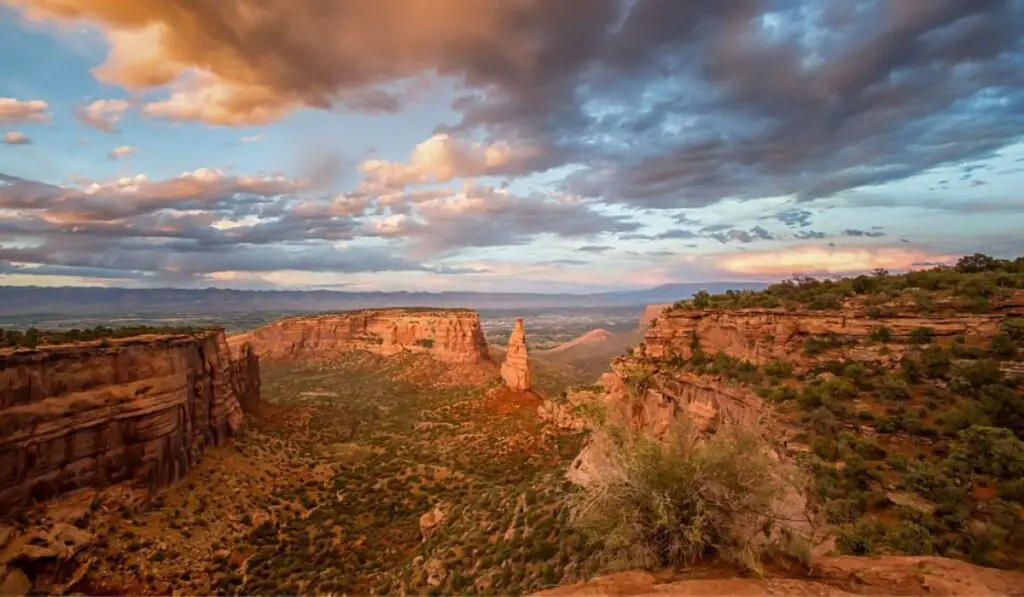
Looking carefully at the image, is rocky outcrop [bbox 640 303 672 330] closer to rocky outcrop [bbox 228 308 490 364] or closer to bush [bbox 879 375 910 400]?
bush [bbox 879 375 910 400]

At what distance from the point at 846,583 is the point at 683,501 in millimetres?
2968

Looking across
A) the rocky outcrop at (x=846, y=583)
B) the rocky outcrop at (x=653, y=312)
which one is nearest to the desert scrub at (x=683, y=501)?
the rocky outcrop at (x=846, y=583)

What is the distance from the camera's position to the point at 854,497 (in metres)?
13.3

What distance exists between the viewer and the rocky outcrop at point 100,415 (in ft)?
69.4

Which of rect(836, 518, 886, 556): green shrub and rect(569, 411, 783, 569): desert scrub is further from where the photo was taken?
rect(836, 518, 886, 556): green shrub

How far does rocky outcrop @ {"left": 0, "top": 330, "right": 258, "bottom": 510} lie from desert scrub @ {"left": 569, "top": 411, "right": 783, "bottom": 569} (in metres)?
27.9

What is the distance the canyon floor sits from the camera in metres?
21.2

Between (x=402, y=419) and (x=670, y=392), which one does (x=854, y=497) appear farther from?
(x=402, y=419)

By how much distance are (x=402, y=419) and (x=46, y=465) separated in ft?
120

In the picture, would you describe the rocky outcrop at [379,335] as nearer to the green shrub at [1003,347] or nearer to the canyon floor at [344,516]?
the canyon floor at [344,516]

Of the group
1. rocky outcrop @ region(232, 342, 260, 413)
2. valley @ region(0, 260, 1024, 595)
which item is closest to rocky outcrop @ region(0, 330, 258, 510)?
valley @ region(0, 260, 1024, 595)

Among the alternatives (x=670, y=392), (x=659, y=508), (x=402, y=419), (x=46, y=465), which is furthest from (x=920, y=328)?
(x=402, y=419)

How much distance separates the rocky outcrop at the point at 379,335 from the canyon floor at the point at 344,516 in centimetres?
3400

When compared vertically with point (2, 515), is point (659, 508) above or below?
above
